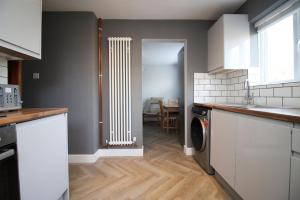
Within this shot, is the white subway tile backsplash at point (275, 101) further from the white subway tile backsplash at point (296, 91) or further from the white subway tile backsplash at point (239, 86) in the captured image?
the white subway tile backsplash at point (239, 86)

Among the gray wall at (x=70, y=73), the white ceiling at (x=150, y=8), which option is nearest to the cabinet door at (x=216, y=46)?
the white ceiling at (x=150, y=8)

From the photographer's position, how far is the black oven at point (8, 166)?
83 cm

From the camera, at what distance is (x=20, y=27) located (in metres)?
1.23

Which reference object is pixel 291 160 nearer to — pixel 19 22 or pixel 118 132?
pixel 19 22

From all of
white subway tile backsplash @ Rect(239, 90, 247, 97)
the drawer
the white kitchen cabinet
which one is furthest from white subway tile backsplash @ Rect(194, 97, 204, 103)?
the white kitchen cabinet

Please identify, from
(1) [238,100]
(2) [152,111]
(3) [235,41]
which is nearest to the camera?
(3) [235,41]

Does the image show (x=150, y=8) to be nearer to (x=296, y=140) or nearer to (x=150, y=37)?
(x=150, y=37)

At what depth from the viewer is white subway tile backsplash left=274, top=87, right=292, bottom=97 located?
1.64m

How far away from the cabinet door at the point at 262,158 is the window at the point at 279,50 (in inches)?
32.1

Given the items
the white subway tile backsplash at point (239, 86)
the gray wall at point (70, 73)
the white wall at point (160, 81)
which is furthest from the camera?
the white wall at point (160, 81)

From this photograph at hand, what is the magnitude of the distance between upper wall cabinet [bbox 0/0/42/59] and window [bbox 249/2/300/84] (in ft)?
7.78

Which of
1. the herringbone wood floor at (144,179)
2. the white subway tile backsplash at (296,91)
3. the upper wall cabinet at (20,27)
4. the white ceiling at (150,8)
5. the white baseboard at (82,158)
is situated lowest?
the herringbone wood floor at (144,179)

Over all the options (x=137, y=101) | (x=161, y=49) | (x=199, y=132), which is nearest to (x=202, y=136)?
(x=199, y=132)

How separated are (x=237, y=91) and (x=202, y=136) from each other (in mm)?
909
